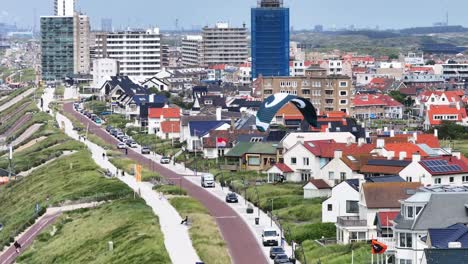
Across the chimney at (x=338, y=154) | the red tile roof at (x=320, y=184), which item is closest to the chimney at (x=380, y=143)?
the chimney at (x=338, y=154)

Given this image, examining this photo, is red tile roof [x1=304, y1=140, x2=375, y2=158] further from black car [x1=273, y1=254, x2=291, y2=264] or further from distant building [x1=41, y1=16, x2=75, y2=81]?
distant building [x1=41, y1=16, x2=75, y2=81]

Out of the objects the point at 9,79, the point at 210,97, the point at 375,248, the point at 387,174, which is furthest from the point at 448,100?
the point at 9,79

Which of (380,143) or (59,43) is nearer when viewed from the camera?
(380,143)

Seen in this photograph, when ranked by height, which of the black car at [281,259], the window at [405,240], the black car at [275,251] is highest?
the window at [405,240]

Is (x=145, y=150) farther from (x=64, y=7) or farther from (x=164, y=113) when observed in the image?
(x=64, y=7)

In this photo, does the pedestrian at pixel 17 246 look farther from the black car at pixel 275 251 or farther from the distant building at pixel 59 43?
the distant building at pixel 59 43

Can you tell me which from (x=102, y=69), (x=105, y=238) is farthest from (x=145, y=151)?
(x=102, y=69)
